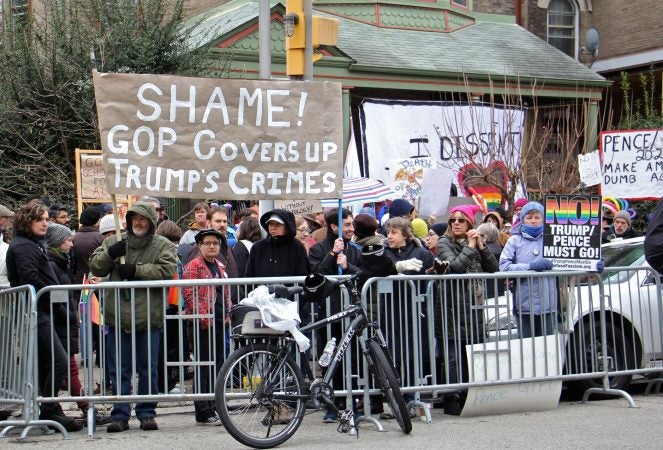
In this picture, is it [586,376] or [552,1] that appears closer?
[586,376]

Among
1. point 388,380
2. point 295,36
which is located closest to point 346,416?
point 388,380

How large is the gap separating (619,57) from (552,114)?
4726 millimetres

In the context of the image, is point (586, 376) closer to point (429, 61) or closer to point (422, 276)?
point (422, 276)

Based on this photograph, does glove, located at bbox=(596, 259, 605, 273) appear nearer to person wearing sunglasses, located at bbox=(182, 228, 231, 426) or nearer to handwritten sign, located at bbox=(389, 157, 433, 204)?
person wearing sunglasses, located at bbox=(182, 228, 231, 426)

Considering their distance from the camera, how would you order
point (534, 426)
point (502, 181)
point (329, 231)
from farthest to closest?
point (502, 181)
point (329, 231)
point (534, 426)

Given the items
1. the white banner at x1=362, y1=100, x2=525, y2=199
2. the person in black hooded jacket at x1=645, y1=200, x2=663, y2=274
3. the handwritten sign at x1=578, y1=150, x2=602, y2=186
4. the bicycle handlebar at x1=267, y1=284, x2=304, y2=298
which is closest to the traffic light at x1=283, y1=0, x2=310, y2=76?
the bicycle handlebar at x1=267, y1=284, x2=304, y2=298

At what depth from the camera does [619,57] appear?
29.5 m

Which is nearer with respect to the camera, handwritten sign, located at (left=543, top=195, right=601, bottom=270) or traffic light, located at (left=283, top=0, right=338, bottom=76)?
handwritten sign, located at (left=543, top=195, right=601, bottom=270)

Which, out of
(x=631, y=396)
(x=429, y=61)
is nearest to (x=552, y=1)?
(x=429, y=61)

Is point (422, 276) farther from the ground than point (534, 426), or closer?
farther from the ground

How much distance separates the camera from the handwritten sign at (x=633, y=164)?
559 inches

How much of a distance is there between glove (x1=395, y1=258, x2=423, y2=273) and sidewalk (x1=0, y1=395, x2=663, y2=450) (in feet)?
4.13

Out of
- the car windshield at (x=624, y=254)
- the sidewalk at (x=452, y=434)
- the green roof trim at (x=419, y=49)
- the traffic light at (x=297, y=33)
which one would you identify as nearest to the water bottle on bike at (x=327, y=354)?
the sidewalk at (x=452, y=434)

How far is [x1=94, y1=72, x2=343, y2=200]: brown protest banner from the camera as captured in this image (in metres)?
8.80
